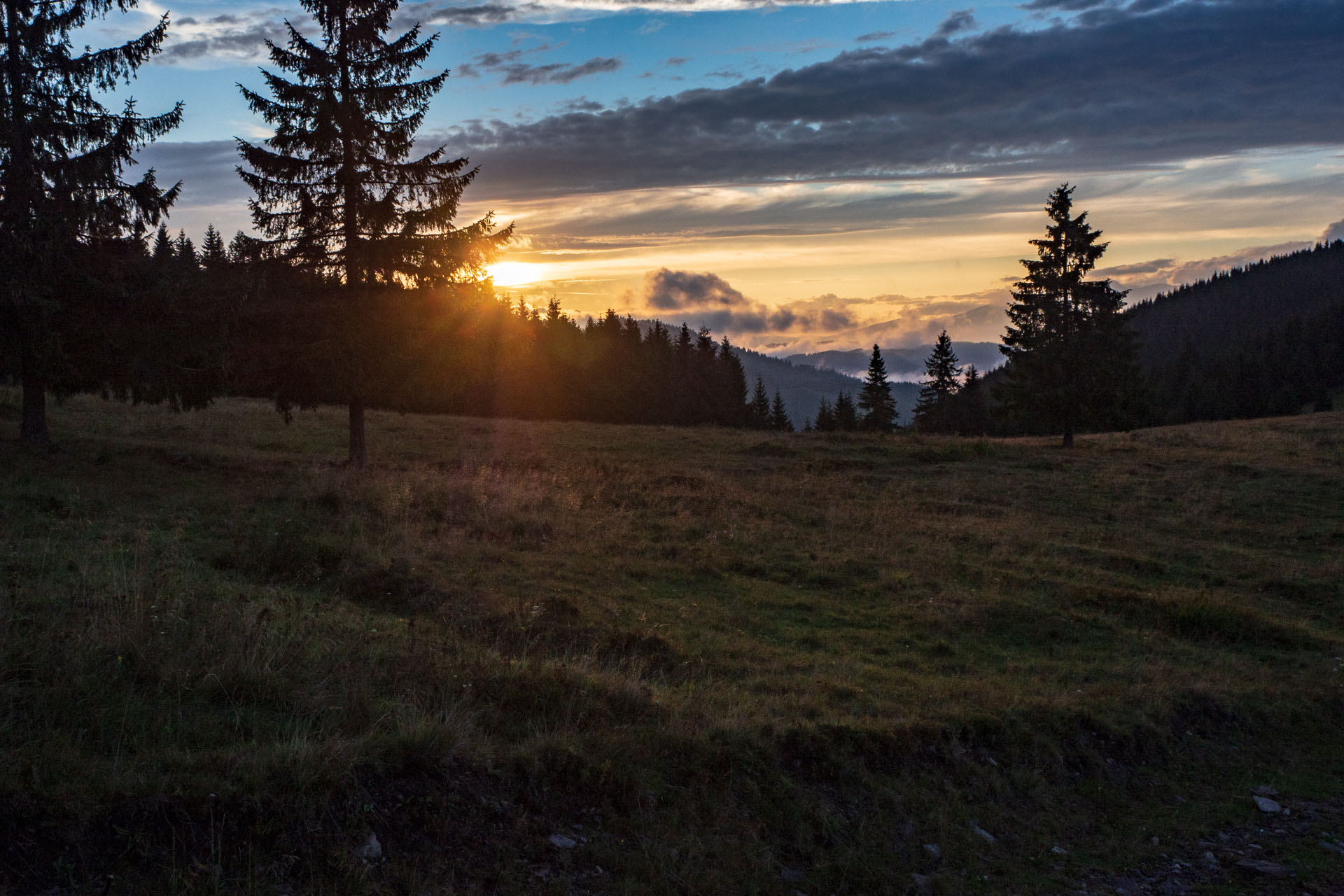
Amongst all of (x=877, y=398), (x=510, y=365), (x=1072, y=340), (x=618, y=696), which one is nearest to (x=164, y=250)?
(x=618, y=696)

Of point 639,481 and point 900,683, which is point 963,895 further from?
point 639,481

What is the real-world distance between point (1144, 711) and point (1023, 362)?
1329 inches

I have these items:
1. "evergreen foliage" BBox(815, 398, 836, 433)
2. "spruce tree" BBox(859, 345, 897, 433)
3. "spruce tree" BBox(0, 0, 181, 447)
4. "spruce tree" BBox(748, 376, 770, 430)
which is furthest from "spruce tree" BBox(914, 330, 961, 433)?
"spruce tree" BBox(0, 0, 181, 447)

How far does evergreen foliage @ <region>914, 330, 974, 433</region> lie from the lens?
72000 mm

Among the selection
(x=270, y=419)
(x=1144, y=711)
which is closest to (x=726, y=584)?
(x=1144, y=711)

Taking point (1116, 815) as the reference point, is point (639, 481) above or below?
above

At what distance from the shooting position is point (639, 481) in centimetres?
2116

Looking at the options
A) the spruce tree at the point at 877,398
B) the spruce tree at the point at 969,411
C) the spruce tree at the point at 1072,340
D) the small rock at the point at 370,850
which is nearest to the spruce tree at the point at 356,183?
the small rock at the point at 370,850

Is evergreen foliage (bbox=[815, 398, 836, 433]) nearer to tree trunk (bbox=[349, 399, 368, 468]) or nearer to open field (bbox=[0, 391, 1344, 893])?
tree trunk (bbox=[349, 399, 368, 468])

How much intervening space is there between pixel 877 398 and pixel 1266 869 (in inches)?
2601

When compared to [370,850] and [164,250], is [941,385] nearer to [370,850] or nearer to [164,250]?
[164,250]

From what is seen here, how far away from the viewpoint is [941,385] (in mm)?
73312

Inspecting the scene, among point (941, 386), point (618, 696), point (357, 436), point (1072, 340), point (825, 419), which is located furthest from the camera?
point (825, 419)

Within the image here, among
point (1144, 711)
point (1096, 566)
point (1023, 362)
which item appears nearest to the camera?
point (1144, 711)
